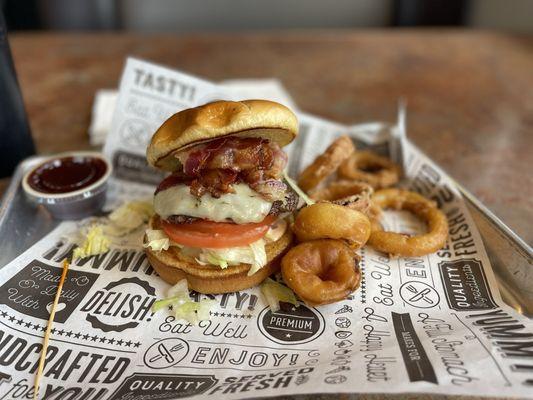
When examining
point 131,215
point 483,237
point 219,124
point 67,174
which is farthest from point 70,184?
point 483,237

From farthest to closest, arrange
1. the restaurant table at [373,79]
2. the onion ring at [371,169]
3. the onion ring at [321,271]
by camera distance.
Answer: the restaurant table at [373,79]
the onion ring at [371,169]
the onion ring at [321,271]

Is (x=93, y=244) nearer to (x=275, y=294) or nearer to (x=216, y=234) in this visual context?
(x=216, y=234)

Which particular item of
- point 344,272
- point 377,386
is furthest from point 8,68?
point 377,386

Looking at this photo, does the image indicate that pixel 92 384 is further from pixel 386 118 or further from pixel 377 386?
pixel 386 118

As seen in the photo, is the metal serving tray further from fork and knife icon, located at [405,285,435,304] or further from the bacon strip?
the bacon strip

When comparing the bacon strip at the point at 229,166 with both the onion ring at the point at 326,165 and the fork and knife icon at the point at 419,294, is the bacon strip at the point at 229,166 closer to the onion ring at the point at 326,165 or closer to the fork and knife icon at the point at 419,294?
the onion ring at the point at 326,165

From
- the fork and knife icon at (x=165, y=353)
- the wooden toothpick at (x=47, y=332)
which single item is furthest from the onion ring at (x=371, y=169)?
the wooden toothpick at (x=47, y=332)

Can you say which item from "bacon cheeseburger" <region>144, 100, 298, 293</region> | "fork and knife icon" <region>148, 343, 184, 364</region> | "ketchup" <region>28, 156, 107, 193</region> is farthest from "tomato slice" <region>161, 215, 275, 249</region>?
"ketchup" <region>28, 156, 107, 193</region>
